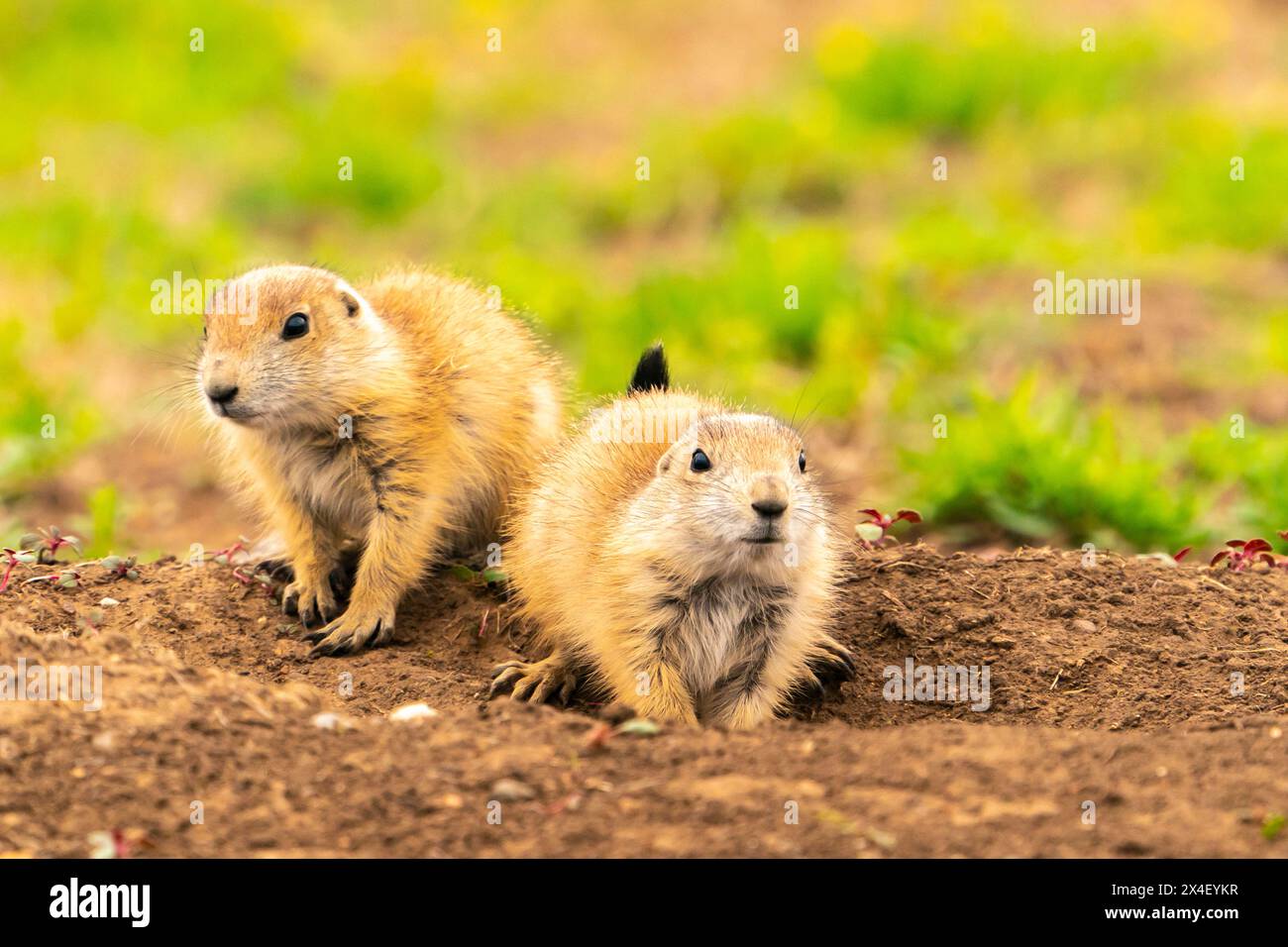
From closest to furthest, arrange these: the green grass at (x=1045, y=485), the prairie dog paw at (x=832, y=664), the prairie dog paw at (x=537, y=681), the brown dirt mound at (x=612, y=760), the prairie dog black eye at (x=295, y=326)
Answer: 1. the brown dirt mound at (x=612, y=760)
2. the prairie dog paw at (x=537, y=681)
3. the prairie dog paw at (x=832, y=664)
4. the prairie dog black eye at (x=295, y=326)
5. the green grass at (x=1045, y=485)

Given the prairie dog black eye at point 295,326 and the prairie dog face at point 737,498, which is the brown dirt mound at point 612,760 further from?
the prairie dog black eye at point 295,326

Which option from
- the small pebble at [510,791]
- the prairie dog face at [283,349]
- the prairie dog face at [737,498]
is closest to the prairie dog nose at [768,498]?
the prairie dog face at [737,498]

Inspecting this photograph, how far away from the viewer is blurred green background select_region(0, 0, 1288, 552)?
10062mm

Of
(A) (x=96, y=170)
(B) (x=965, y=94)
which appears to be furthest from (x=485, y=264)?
(B) (x=965, y=94)

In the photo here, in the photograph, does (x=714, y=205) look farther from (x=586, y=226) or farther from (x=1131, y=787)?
(x=1131, y=787)

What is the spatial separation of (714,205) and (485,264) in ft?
8.55

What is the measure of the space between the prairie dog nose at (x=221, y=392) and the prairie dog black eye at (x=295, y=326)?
0.40 metres

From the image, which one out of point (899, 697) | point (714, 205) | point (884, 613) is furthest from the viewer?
point (714, 205)

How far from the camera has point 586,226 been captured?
15.1 m

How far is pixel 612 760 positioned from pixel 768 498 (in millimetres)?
1240

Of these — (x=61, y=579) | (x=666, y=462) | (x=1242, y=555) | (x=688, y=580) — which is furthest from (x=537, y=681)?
(x=1242, y=555)

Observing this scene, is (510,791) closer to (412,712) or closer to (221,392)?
(412,712)

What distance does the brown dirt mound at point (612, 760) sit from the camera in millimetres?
4543

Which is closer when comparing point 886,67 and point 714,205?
point 714,205
